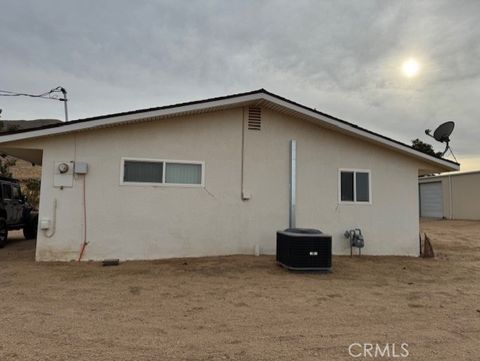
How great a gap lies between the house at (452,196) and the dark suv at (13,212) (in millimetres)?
24452

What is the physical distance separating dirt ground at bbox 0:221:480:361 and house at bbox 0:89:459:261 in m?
0.87

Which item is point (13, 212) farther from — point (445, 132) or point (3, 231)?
point (445, 132)

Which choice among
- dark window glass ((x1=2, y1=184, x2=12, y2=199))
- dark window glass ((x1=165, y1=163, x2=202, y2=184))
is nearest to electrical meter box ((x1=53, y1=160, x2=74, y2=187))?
dark window glass ((x1=165, y1=163, x2=202, y2=184))

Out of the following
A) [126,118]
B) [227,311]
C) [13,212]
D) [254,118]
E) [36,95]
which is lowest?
[227,311]

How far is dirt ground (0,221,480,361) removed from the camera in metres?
3.56

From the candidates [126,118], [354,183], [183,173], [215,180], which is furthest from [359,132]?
[126,118]

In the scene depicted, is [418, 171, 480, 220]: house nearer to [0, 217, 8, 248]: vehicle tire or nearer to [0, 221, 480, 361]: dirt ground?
[0, 221, 480, 361]: dirt ground

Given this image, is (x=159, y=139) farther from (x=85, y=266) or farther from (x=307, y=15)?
(x=307, y=15)

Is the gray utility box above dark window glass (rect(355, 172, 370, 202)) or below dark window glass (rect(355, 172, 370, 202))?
below

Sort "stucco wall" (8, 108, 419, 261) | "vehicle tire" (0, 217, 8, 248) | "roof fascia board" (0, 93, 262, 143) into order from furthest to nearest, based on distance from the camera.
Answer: "vehicle tire" (0, 217, 8, 248) → "stucco wall" (8, 108, 419, 261) → "roof fascia board" (0, 93, 262, 143)

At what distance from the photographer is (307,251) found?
23.9 ft

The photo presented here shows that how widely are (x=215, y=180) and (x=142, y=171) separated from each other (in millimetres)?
1777

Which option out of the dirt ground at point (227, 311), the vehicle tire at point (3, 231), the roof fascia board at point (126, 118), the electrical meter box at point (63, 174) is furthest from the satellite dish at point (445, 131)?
the vehicle tire at point (3, 231)

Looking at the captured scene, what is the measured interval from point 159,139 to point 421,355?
22.4 feet
